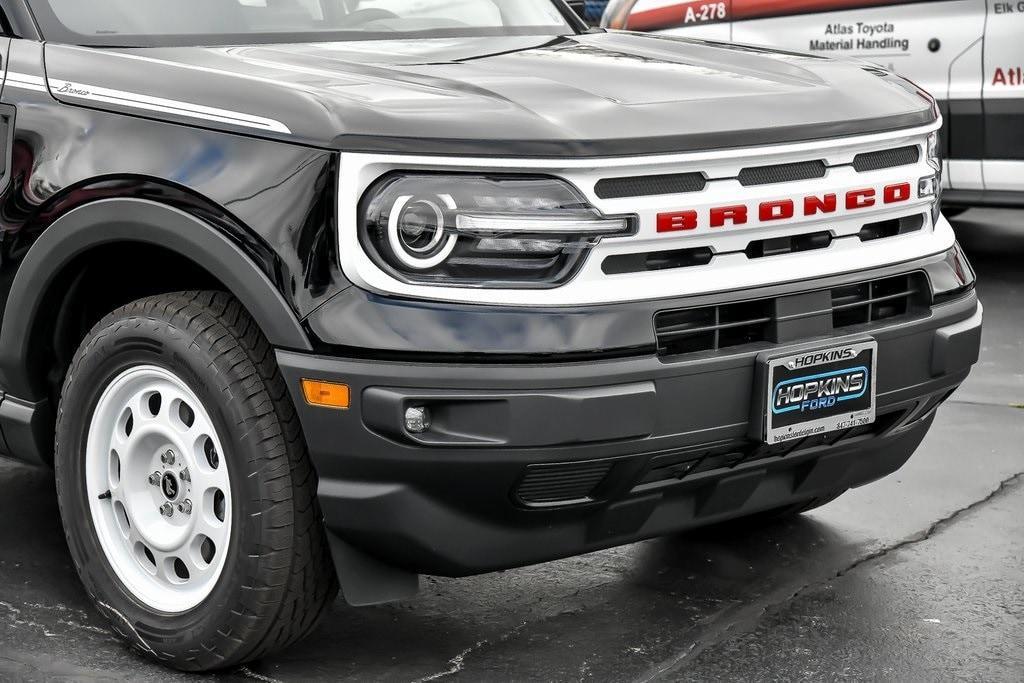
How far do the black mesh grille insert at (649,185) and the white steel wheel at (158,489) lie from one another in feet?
2.96

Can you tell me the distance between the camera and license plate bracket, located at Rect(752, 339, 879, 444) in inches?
114

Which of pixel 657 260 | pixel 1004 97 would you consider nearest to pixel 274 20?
pixel 657 260

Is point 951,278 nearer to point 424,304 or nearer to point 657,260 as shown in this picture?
point 657,260

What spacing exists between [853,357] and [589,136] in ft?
2.37

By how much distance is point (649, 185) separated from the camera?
282 centimetres

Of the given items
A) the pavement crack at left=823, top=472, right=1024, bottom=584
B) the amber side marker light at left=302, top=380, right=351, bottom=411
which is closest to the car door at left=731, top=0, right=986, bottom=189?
the pavement crack at left=823, top=472, right=1024, bottom=584

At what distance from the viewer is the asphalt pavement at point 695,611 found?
10.5ft

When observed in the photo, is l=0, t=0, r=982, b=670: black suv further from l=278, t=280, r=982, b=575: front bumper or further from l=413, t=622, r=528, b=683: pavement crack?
l=413, t=622, r=528, b=683: pavement crack

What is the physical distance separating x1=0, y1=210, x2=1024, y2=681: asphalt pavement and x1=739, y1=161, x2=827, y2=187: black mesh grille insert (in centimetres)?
103

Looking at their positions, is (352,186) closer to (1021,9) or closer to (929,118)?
(929,118)

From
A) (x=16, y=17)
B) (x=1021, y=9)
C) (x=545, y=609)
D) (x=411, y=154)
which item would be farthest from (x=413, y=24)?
(x=1021, y=9)

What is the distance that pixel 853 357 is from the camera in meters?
3.00

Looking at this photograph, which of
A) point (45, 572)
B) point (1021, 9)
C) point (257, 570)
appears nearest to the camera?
point (257, 570)

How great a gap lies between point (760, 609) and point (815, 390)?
755 millimetres
